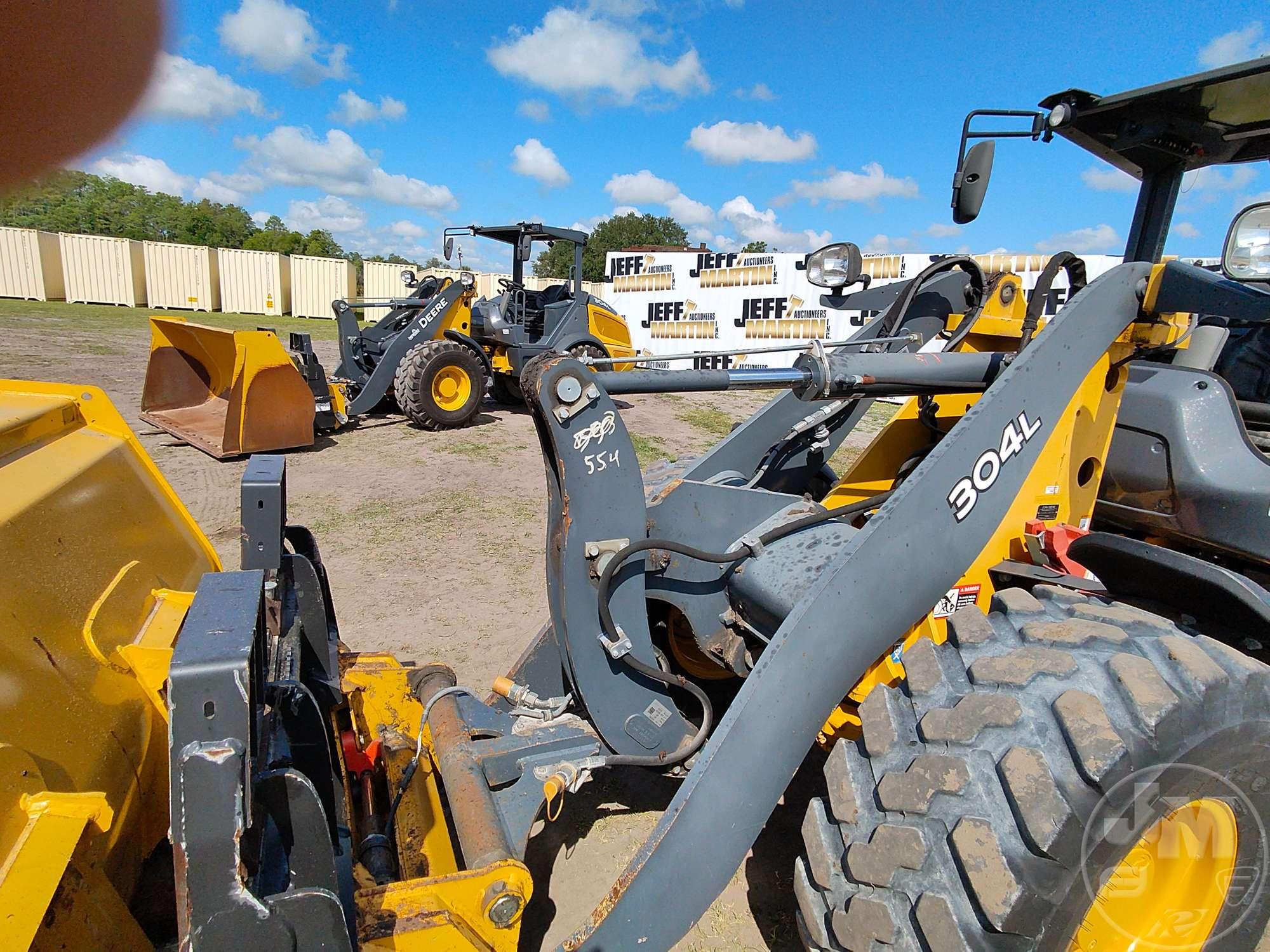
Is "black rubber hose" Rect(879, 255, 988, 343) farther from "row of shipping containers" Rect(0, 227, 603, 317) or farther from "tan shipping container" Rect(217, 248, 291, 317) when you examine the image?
"tan shipping container" Rect(217, 248, 291, 317)

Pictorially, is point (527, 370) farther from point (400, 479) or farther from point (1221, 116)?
point (400, 479)

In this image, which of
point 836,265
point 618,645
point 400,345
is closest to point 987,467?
point 618,645

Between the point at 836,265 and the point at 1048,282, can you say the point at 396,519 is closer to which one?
the point at 836,265

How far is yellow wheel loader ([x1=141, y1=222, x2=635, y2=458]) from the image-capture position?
309 inches

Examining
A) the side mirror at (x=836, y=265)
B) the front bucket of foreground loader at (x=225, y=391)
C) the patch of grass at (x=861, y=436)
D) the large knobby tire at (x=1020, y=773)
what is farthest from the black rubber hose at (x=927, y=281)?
the front bucket of foreground loader at (x=225, y=391)

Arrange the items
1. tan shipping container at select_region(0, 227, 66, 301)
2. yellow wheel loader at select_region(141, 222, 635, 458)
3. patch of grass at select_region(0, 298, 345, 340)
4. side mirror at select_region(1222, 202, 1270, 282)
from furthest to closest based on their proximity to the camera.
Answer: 1. tan shipping container at select_region(0, 227, 66, 301)
2. patch of grass at select_region(0, 298, 345, 340)
3. yellow wheel loader at select_region(141, 222, 635, 458)
4. side mirror at select_region(1222, 202, 1270, 282)

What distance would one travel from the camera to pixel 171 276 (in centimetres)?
2914

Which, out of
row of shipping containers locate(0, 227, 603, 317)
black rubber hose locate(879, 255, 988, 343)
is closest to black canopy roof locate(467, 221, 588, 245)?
black rubber hose locate(879, 255, 988, 343)

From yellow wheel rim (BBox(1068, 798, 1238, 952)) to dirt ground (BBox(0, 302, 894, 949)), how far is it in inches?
37.3

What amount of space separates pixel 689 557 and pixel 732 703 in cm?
52

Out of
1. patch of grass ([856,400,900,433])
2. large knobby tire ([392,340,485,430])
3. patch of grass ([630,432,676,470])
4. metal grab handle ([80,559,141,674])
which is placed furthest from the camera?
patch of grass ([856,400,900,433])

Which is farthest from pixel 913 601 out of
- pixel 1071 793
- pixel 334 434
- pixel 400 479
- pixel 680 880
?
pixel 334 434

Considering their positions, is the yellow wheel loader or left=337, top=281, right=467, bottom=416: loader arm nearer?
the yellow wheel loader

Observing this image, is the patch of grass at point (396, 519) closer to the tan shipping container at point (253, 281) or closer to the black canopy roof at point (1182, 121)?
the black canopy roof at point (1182, 121)
